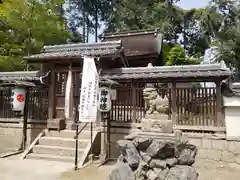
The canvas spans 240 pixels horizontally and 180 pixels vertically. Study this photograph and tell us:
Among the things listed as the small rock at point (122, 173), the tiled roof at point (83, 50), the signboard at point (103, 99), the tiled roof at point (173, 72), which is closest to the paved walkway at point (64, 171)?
the small rock at point (122, 173)

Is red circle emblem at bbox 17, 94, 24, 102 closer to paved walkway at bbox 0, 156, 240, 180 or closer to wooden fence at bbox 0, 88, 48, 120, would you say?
wooden fence at bbox 0, 88, 48, 120

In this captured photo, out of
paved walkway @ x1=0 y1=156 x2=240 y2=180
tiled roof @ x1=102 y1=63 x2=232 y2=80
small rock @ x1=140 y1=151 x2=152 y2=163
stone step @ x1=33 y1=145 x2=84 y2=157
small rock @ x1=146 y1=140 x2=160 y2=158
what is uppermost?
tiled roof @ x1=102 y1=63 x2=232 y2=80

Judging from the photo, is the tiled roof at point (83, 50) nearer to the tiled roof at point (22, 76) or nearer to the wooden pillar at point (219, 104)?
the tiled roof at point (22, 76)

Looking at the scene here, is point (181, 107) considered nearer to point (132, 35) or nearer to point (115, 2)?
point (132, 35)

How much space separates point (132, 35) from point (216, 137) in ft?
39.3

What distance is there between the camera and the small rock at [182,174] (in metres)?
4.86

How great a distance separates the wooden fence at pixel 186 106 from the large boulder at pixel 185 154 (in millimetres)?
3047

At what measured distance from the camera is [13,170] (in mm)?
6824

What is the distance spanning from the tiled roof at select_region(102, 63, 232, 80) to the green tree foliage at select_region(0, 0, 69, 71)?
6.61 m

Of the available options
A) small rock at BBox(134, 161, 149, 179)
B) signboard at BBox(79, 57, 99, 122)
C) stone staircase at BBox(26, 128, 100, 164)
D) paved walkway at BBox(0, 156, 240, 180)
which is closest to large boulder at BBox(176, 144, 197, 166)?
small rock at BBox(134, 161, 149, 179)

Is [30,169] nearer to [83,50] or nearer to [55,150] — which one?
[55,150]

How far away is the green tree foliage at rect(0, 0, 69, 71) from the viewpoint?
13.0 m

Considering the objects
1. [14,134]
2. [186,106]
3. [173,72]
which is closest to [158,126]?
[186,106]

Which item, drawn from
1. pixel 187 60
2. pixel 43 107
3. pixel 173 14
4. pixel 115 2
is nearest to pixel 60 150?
pixel 43 107
